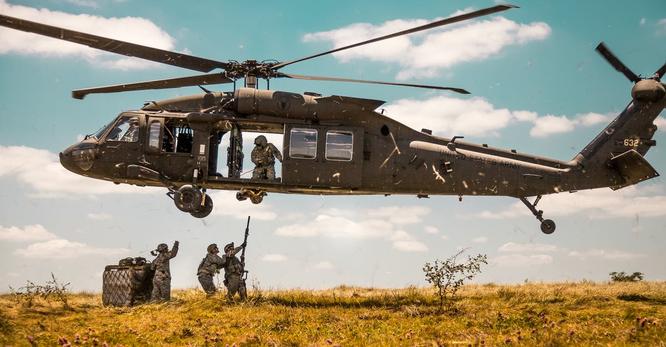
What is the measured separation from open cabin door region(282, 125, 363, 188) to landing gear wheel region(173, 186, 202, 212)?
2222mm

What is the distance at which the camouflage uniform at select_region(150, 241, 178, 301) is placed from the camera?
14.0 metres

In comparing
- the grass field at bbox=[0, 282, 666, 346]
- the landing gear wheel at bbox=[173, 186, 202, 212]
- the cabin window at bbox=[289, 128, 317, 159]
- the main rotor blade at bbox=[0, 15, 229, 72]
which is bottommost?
the grass field at bbox=[0, 282, 666, 346]

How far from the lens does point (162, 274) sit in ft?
46.3

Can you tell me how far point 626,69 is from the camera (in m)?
16.4

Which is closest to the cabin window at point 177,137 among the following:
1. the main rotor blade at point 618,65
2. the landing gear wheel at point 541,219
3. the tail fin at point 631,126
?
the landing gear wheel at point 541,219

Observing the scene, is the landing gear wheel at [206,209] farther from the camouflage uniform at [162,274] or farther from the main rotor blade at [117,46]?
the main rotor blade at [117,46]

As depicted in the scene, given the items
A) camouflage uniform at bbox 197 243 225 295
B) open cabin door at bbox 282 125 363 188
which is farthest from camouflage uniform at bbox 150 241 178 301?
open cabin door at bbox 282 125 363 188

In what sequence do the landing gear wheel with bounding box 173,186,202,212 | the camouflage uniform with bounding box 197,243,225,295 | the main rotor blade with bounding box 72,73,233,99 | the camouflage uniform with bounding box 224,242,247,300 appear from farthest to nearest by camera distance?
the main rotor blade with bounding box 72,73,233,99 → the landing gear wheel with bounding box 173,186,202,212 → the camouflage uniform with bounding box 197,243,225,295 → the camouflage uniform with bounding box 224,242,247,300

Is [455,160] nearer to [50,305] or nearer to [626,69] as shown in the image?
[626,69]

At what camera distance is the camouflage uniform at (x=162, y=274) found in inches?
551

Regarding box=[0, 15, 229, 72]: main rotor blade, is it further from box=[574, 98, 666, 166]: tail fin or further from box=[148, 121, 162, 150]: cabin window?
box=[574, 98, 666, 166]: tail fin

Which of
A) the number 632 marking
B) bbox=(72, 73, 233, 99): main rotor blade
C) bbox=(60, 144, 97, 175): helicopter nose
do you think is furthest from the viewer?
the number 632 marking

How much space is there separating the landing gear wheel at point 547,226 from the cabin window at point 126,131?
425 inches

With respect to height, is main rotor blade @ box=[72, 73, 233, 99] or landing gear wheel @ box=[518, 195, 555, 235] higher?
main rotor blade @ box=[72, 73, 233, 99]
